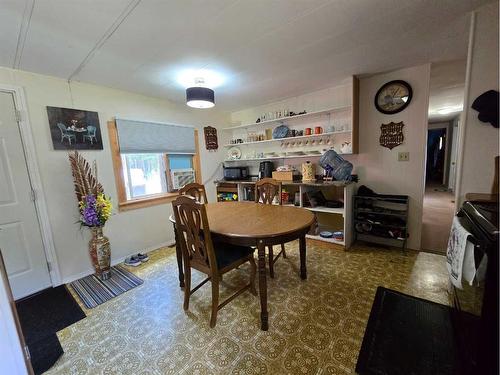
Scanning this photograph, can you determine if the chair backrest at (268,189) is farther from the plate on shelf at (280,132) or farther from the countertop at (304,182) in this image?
the plate on shelf at (280,132)

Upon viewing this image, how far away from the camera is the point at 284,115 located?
3.51m

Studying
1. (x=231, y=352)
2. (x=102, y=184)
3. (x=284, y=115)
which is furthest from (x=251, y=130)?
(x=231, y=352)

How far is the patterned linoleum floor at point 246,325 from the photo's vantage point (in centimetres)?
137

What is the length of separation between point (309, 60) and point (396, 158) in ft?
5.69

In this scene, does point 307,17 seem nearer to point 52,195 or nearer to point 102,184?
point 102,184

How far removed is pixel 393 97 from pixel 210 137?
2851 mm

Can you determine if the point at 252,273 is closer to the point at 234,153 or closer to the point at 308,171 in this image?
the point at 308,171

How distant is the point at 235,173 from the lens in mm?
3984

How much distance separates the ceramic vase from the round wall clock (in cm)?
384

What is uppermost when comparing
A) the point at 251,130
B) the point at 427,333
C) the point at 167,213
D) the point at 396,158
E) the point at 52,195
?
the point at 251,130

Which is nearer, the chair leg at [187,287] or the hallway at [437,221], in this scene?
the chair leg at [187,287]

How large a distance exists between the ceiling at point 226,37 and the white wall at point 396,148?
0.83 feet

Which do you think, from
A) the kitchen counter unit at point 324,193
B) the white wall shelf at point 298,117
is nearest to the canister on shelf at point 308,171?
the kitchen counter unit at point 324,193

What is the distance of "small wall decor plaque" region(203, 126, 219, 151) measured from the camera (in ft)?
12.7
